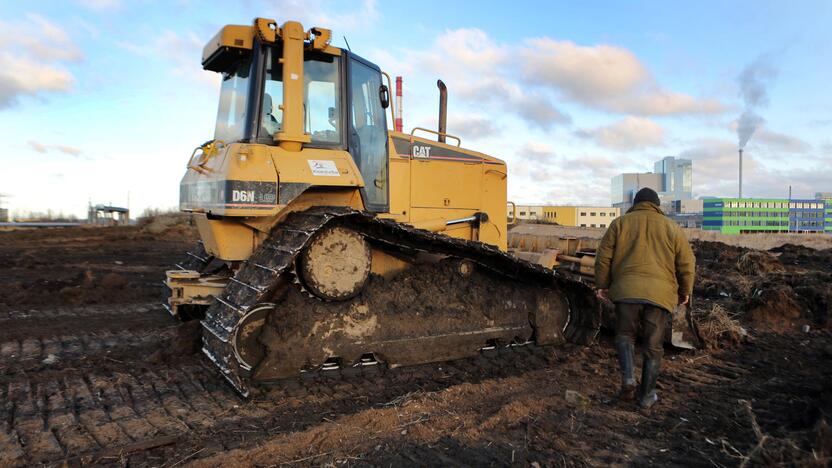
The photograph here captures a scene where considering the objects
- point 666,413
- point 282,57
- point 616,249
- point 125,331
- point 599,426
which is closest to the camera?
point 599,426

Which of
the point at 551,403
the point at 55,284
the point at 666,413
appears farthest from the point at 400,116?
the point at 55,284

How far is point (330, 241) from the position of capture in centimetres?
505

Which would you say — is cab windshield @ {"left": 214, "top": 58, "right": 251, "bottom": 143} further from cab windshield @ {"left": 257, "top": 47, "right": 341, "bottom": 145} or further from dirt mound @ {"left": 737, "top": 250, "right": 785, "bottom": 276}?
dirt mound @ {"left": 737, "top": 250, "right": 785, "bottom": 276}

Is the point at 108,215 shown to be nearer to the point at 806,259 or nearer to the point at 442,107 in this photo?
the point at 442,107

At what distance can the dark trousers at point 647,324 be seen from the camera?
4.73 m

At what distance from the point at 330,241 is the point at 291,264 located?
432 mm

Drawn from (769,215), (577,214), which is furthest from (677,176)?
(577,214)

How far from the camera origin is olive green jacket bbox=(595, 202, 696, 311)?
15.5ft

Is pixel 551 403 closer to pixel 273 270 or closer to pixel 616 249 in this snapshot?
pixel 616 249

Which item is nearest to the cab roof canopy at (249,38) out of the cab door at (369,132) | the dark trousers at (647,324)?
the cab door at (369,132)

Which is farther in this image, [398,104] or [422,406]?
[398,104]

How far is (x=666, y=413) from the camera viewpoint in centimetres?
447

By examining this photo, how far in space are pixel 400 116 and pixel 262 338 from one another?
303 centimetres

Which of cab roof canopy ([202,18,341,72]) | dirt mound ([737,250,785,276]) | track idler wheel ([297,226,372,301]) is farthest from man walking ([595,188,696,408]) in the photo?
dirt mound ([737,250,785,276])
